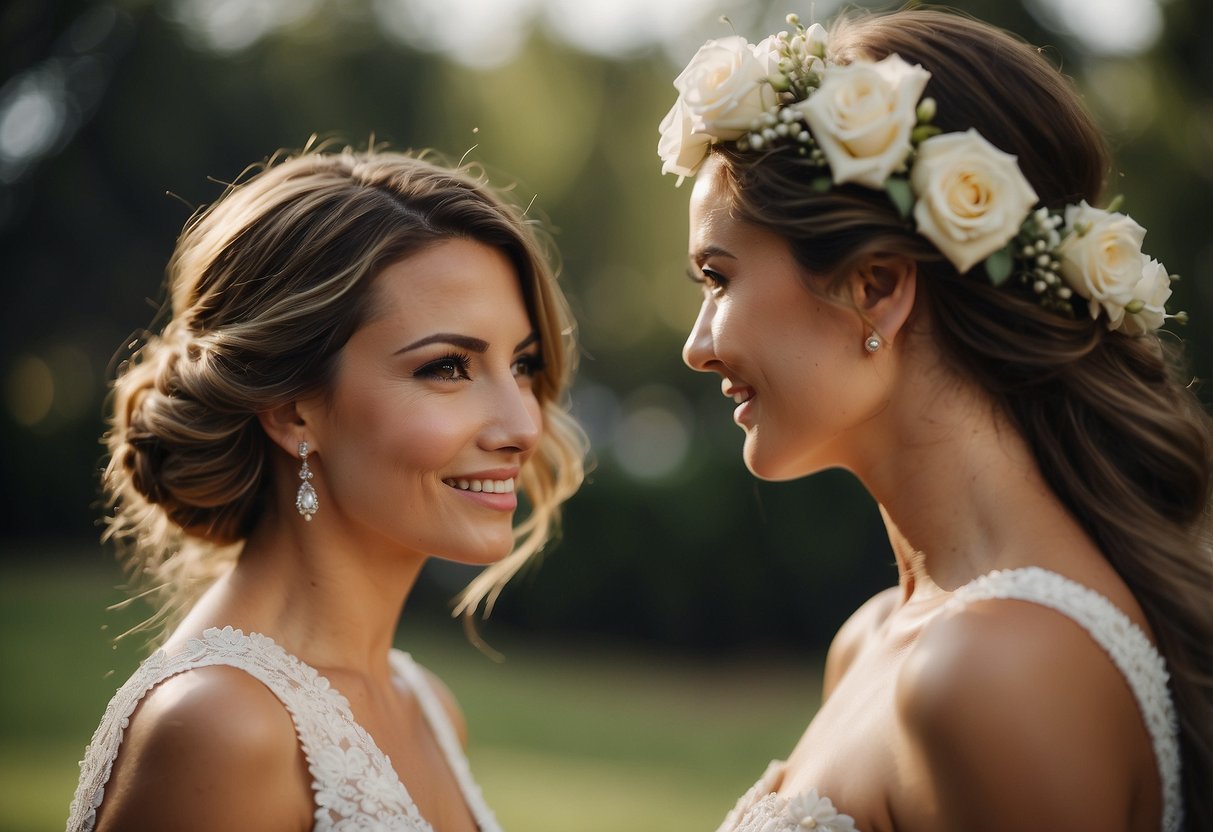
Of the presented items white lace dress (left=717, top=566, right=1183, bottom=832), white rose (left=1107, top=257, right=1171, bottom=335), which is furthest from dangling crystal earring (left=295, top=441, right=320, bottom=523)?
white rose (left=1107, top=257, right=1171, bottom=335)

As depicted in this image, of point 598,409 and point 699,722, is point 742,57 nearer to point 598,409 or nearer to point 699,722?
point 699,722

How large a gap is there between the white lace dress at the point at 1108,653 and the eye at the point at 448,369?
63.4 inches

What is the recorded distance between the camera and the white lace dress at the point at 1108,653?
2691mm

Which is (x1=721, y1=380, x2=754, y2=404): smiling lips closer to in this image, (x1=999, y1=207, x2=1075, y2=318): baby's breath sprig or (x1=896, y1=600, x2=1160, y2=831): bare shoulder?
(x1=999, y1=207, x2=1075, y2=318): baby's breath sprig

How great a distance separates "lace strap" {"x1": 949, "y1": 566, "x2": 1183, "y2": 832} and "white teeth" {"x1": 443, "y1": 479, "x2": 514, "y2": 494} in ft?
4.78

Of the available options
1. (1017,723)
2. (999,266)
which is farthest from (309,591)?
(999,266)

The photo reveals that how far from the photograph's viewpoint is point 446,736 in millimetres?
3984

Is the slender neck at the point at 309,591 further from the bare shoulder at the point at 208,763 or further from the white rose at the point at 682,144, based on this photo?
the white rose at the point at 682,144

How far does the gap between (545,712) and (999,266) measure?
11122 mm

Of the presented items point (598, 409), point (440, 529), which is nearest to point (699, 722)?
point (440, 529)

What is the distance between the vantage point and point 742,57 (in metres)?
3.18

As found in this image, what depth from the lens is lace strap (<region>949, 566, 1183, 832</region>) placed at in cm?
269

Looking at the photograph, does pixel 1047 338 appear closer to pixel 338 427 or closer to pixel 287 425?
pixel 338 427

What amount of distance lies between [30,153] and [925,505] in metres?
26.3
